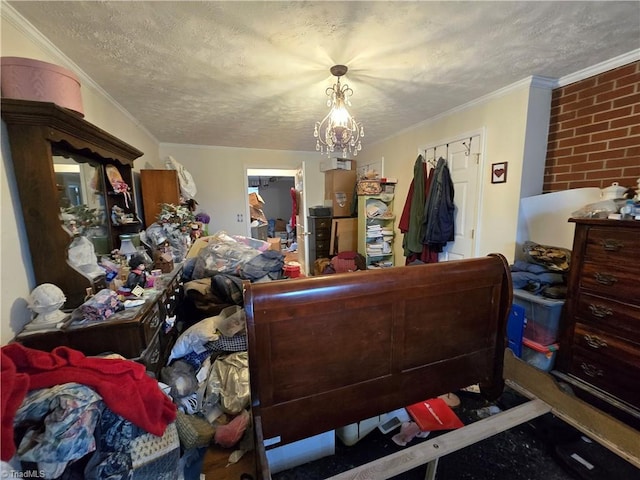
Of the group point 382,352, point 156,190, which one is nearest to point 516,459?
point 382,352

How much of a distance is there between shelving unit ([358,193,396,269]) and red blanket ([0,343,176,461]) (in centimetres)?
317

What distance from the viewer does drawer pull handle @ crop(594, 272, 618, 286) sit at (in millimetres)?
1497

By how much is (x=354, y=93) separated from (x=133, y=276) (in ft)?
7.31

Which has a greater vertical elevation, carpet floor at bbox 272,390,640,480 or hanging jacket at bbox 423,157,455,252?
hanging jacket at bbox 423,157,455,252

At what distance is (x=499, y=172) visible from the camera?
2.37 metres

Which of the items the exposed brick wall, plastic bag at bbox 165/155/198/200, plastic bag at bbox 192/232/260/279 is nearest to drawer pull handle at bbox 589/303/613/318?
the exposed brick wall

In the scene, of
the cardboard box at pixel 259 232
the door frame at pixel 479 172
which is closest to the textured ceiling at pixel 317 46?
A: the door frame at pixel 479 172

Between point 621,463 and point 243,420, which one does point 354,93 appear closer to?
point 243,420

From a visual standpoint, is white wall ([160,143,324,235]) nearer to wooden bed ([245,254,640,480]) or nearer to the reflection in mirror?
the reflection in mirror

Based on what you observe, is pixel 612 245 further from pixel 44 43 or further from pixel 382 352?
pixel 44 43

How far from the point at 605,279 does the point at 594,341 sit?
1.29 feet

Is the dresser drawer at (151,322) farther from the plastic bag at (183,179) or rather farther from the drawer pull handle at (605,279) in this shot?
the drawer pull handle at (605,279)

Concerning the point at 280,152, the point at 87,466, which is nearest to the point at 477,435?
the point at 87,466

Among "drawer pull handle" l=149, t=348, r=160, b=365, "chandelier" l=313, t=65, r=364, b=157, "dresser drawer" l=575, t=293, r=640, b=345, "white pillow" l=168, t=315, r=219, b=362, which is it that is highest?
"chandelier" l=313, t=65, r=364, b=157
